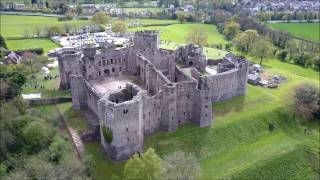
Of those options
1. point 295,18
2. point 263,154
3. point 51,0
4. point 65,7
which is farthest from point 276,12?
point 263,154

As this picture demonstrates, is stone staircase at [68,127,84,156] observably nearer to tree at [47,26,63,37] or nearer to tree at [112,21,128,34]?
tree at [112,21,128,34]

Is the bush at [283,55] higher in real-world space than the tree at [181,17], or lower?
lower

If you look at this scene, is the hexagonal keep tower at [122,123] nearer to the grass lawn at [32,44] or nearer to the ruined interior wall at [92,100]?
the ruined interior wall at [92,100]

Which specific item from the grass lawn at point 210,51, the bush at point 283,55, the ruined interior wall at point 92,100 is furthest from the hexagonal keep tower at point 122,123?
the bush at point 283,55

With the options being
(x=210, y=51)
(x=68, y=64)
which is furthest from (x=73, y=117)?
(x=210, y=51)

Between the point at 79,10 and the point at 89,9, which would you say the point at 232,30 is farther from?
the point at 89,9

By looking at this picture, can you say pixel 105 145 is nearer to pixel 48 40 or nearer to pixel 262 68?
pixel 262 68
